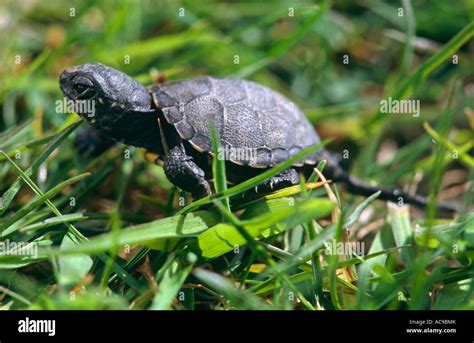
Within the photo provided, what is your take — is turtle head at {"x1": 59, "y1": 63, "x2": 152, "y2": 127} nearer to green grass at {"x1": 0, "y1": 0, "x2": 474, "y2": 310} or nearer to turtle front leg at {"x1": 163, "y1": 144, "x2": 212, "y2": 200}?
green grass at {"x1": 0, "y1": 0, "x2": 474, "y2": 310}

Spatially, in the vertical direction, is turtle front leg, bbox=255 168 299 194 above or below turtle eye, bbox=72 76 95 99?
below

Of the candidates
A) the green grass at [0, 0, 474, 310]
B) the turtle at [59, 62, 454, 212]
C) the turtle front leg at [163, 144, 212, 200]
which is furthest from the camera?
the turtle at [59, 62, 454, 212]

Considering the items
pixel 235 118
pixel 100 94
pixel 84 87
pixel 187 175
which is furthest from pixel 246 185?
pixel 84 87

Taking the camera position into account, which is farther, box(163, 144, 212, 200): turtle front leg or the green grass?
box(163, 144, 212, 200): turtle front leg

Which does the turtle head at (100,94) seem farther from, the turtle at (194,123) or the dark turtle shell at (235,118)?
the dark turtle shell at (235,118)

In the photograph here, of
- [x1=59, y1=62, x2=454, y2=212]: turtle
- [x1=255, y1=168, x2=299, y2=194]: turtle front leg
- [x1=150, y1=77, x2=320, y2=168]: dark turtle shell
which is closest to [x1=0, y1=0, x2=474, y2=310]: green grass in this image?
[x1=255, y1=168, x2=299, y2=194]: turtle front leg

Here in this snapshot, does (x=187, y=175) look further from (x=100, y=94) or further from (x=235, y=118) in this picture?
(x=100, y=94)

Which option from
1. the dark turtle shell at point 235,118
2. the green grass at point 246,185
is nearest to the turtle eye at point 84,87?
the green grass at point 246,185

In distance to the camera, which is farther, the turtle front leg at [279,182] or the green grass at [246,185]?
the turtle front leg at [279,182]
